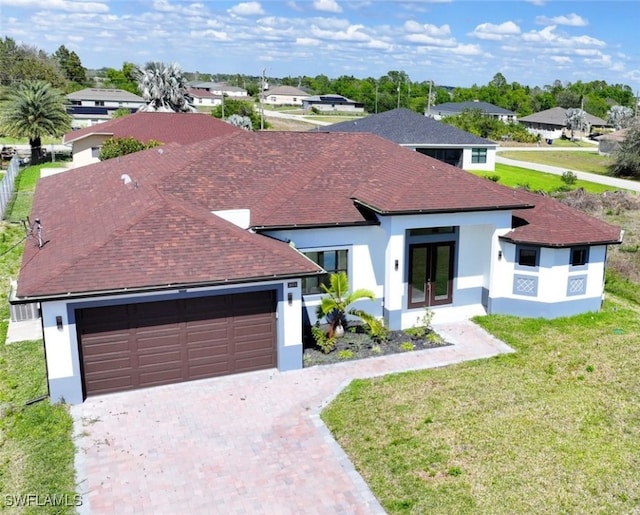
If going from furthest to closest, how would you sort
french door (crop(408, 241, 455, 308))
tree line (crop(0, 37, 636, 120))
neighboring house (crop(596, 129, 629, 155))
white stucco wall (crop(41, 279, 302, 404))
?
tree line (crop(0, 37, 636, 120))
neighboring house (crop(596, 129, 629, 155))
french door (crop(408, 241, 455, 308))
white stucco wall (crop(41, 279, 302, 404))

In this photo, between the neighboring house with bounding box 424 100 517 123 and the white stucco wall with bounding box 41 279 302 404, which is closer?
the white stucco wall with bounding box 41 279 302 404

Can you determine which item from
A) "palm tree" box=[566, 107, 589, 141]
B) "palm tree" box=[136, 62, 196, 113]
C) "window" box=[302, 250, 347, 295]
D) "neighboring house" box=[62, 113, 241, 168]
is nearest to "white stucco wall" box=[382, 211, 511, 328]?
"window" box=[302, 250, 347, 295]

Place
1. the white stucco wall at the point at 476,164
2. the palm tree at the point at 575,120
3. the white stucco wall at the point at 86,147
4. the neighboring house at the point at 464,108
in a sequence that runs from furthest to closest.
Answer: the palm tree at the point at 575,120 < the neighboring house at the point at 464,108 < the white stucco wall at the point at 476,164 < the white stucco wall at the point at 86,147

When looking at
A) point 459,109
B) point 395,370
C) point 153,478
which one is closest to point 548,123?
point 459,109

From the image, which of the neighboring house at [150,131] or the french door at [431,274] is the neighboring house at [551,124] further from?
the french door at [431,274]

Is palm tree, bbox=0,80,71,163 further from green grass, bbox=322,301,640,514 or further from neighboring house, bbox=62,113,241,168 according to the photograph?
green grass, bbox=322,301,640,514

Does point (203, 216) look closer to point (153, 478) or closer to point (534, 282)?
point (153, 478)

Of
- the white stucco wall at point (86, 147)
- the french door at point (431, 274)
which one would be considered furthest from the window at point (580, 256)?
the white stucco wall at point (86, 147)
